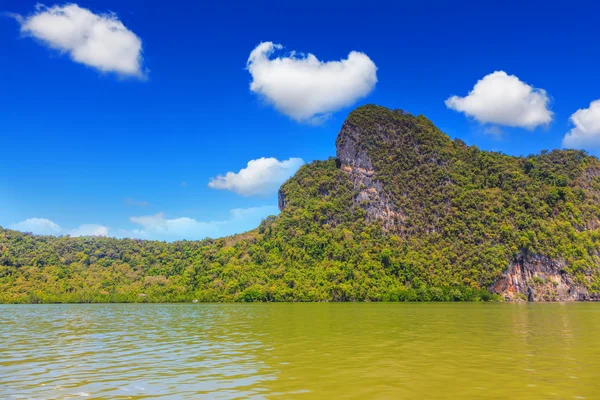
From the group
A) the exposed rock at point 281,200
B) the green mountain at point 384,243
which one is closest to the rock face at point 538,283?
the green mountain at point 384,243

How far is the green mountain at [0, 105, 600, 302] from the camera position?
108m

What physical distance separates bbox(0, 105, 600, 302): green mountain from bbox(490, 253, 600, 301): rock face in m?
0.29

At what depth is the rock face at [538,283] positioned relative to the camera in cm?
10406

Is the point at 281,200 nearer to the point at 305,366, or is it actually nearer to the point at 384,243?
the point at 384,243

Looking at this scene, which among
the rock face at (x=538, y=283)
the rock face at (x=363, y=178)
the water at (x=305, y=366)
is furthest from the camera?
the rock face at (x=363, y=178)

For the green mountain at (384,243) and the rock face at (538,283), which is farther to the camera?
the green mountain at (384,243)

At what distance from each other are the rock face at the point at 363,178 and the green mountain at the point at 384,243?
38 centimetres

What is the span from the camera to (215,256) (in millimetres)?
136375

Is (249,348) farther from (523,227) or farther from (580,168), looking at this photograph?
(580,168)

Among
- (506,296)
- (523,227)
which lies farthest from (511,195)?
(506,296)

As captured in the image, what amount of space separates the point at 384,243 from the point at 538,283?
39.6m

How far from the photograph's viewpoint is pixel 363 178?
149625mm

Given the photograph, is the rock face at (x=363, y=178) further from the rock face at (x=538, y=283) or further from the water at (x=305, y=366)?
the water at (x=305, y=366)

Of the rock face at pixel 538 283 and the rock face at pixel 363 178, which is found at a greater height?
the rock face at pixel 363 178
